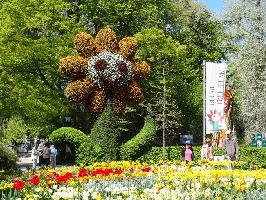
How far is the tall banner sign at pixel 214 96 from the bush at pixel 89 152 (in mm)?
4588

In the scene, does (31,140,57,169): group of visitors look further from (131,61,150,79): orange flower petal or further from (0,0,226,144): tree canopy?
(131,61,150,79): orange flower petal

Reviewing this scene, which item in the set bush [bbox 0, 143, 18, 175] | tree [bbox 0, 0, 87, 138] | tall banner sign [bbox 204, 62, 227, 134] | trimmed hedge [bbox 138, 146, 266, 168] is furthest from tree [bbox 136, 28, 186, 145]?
bush [bbox 0, 143, 18, 175]

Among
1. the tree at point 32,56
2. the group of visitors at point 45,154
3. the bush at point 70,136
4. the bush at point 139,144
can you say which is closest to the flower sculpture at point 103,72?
the bush at point 70,136

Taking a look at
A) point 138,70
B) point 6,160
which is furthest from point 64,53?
point 6,160

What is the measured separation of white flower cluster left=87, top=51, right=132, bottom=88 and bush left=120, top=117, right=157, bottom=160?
92.1 inches

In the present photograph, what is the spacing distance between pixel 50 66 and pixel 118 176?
1755cm

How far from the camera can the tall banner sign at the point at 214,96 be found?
2031 centimetres

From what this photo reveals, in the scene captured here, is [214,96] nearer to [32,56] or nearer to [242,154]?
[242,154]

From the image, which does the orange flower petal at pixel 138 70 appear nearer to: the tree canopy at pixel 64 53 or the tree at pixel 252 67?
the tree canopy at pixel 64 53

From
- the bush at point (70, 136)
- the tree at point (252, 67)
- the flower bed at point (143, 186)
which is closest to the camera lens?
the flower bed at point (143, 186)

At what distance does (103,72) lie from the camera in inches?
883

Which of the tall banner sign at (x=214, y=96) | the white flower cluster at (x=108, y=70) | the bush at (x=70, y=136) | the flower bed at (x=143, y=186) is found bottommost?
the flower bed at (x=143, y=186)

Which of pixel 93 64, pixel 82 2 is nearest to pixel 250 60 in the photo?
pixel 82 2

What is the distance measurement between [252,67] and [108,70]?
1671 cm
